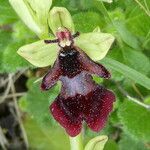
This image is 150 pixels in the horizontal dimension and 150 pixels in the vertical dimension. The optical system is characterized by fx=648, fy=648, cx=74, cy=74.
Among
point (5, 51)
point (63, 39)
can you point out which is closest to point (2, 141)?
point (5, 51)

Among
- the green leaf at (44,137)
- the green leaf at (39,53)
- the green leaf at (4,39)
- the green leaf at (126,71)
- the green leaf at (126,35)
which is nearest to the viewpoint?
the green leaf at (39,53)

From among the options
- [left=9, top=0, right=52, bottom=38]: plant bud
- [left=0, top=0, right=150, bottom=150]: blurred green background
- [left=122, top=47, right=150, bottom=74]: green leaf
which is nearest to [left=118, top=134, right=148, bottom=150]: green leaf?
[left=0, top=0, right=150, bottom=150]: blurred green background

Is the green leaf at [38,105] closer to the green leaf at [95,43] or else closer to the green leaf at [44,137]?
the green leaf at [44,137]

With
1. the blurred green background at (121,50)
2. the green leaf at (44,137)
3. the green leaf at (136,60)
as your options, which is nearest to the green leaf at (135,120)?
the blurred green background at (121,50)

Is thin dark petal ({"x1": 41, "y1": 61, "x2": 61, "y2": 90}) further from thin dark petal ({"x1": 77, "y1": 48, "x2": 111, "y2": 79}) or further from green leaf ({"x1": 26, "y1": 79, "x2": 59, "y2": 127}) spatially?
green leaf ({"x1": 26, "y1": 79, "x2": 59, "y2": 127})

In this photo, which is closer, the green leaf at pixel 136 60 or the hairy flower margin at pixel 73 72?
the hairy flower margin at pixel 73 72

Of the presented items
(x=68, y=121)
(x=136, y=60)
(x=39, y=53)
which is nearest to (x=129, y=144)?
(x=136, y=60)

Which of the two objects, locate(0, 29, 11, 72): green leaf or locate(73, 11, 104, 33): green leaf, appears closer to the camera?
locate(73, 11, 104, 33): green leaf

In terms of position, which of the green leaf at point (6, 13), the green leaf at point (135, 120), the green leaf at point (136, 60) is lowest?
the green leaf at point (135, 120)
